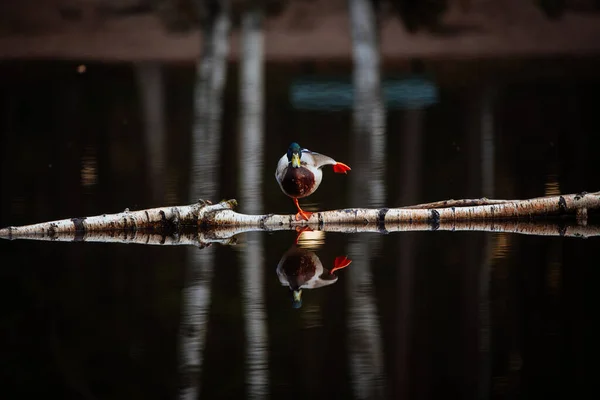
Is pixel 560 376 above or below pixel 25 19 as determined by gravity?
below

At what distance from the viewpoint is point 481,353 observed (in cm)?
600

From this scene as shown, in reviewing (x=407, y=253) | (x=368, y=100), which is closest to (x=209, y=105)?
(x=368, y=100)

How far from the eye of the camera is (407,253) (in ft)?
27.4

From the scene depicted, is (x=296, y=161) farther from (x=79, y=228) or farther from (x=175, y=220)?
(x=79, y=228)

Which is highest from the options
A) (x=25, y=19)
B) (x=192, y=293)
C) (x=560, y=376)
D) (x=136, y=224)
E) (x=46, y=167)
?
(x=25, y=19)

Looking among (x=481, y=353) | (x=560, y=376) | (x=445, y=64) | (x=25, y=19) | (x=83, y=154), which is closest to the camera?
(x=560, y=376)

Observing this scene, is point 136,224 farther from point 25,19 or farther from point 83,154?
point 25,19

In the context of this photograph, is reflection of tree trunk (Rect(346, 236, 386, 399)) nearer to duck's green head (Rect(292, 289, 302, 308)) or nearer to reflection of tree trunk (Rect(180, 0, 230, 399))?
duck's green head (Rect(292, 289, 302, 308))

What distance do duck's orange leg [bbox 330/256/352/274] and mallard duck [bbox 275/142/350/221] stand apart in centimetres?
102

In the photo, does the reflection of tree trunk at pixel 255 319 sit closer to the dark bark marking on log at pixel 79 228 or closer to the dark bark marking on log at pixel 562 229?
the dark bark marking on log at pixel 79 228

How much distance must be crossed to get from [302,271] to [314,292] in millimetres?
586

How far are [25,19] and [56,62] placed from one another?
1148 millimetres

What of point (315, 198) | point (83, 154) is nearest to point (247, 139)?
point (83, 154)


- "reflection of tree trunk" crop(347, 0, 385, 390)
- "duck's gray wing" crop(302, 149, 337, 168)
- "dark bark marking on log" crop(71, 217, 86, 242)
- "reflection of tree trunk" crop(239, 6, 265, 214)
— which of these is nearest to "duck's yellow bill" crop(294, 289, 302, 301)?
"reflection of tree trunk" crop(347, 0, 385, 390)
